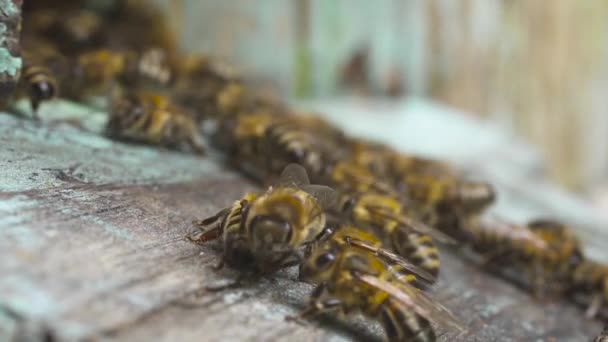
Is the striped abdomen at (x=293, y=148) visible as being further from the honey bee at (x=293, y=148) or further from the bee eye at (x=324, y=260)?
the bee eye at (x=324, y=260)

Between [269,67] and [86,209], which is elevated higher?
[269,67]

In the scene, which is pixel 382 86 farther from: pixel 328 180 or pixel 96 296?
pixel 96 296

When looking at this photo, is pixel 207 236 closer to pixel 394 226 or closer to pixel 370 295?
pixel 370 295

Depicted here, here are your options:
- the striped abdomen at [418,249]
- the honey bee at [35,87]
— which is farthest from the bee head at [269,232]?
the honey bee at [35,87]

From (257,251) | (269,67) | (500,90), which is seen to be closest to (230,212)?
(257,251)

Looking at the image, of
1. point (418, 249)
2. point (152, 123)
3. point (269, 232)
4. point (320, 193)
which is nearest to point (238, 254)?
point (269, 232)
